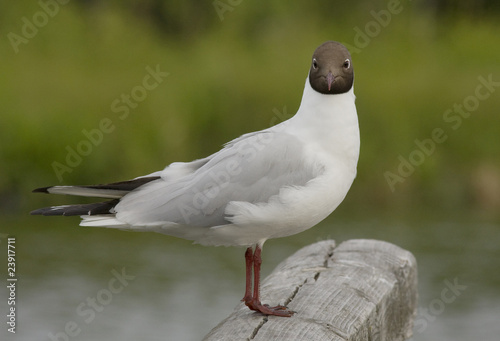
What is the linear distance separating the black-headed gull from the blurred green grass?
5.88m

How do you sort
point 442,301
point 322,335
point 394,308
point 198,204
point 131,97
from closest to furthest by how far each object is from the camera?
point 322,335 < point 198,204 < point 394,308 < point 442,301 < point 131,97

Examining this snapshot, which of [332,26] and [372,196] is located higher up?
[332,26]

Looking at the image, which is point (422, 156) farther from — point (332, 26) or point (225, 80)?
point (332, 26)

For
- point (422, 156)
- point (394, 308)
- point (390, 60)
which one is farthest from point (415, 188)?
point (394, 308)

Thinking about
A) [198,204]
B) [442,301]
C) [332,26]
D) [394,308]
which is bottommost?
[442,301]

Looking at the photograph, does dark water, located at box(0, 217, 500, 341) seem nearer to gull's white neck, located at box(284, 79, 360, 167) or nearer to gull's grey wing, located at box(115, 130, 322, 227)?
gull's grey wing, located at box(115, 130, 322, 227)

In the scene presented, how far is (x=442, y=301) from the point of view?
855cm

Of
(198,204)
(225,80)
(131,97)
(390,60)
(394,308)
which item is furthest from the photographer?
(390,60)

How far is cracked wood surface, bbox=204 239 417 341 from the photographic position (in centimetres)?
430

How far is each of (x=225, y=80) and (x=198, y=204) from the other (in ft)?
27.0

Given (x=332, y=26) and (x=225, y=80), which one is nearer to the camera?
(x=225, y=80)

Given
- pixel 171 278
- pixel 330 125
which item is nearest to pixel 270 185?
pixel 330 125

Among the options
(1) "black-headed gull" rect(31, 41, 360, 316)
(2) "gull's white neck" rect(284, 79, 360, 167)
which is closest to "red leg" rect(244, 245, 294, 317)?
(1) "black-headed gull" rect(31, 41, 360, 316)

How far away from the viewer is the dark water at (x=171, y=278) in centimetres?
810
